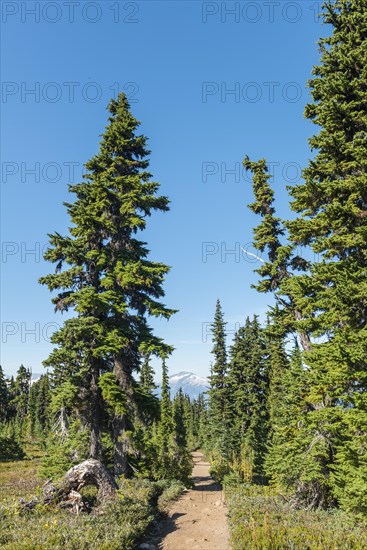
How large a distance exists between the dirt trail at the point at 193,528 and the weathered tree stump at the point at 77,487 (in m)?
2.04

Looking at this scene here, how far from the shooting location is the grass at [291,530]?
8203mm

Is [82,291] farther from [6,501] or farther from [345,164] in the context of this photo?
[345,164]

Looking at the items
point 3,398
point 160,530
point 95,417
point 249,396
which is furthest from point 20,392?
point 160,530

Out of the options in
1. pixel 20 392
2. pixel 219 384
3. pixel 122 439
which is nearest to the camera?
pixel 122 439

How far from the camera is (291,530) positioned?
8984mm

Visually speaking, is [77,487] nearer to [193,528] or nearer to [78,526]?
[78,526]

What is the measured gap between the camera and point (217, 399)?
141 feet

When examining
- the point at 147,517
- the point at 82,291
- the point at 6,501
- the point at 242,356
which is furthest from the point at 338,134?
the point at 242,356

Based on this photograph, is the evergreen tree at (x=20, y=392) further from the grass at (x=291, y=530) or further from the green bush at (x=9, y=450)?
the grass at (x=291, y=530)

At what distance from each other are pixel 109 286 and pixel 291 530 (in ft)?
38.6

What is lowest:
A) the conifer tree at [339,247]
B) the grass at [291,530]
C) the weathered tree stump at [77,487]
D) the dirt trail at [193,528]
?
the dirt trail at [193,528]

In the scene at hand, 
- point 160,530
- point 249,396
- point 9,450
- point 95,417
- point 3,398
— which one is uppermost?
point 95,417

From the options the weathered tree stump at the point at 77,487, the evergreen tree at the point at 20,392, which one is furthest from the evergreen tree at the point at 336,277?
the evergreen tree at the point at 20,392

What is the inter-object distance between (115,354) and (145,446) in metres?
4.40
